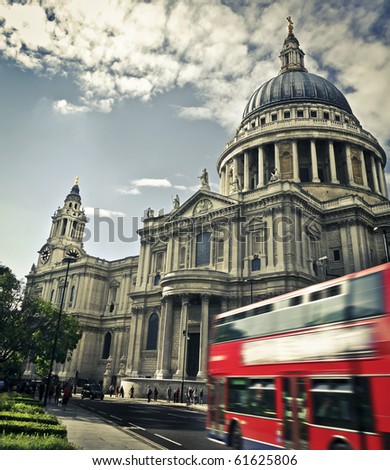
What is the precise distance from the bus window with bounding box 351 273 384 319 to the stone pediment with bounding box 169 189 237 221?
114 ft

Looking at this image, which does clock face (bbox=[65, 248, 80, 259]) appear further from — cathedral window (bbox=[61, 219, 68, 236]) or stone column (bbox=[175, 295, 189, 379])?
stone column (bbox=[175, 295, 189, 379])

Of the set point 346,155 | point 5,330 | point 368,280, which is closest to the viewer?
point 368,280

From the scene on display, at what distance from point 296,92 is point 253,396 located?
6022 centimetres

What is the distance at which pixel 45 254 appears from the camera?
76750 mm

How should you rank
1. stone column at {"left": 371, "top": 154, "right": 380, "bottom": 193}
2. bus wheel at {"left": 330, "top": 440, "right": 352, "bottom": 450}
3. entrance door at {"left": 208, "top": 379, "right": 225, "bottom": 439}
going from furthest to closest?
stone column at {"left": 371, "top": 154, "right": 380, "bottom": 193}
entrance door at {"left": 208, "top": 379, "right": 225, "bottom": 439}
bus wheel at {"left": 330, "top": 440, "right": 352, "bottom": 450}

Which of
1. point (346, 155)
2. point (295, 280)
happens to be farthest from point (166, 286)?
point (346, 155)

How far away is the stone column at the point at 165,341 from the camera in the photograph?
4042 centimetres

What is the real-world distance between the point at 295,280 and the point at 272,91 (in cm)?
3972

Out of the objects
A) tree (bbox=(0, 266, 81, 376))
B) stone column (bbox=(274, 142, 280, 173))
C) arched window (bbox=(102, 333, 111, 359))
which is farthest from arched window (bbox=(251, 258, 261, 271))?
arched window (bbox=(102, 333, 111, 359))

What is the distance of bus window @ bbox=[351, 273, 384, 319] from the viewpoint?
29.5 ft

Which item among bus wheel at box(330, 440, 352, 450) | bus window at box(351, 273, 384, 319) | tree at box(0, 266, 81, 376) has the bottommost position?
bus wheel at box(330, 440, 352, 450)

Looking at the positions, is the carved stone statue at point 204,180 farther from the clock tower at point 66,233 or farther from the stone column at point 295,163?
the clock tower at point 66,233

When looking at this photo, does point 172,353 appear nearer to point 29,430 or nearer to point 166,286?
point 166,286

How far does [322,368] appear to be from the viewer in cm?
956
